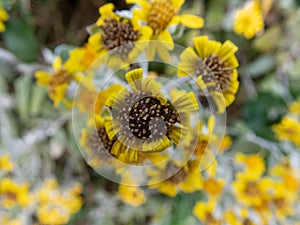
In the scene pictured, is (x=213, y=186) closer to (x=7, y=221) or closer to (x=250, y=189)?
(x=250, y=189)

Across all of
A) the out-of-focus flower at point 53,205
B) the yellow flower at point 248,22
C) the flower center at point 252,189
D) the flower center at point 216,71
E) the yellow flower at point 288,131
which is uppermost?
the flower center at point 216,71

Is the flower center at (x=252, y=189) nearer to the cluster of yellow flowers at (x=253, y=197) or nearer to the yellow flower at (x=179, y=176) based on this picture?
the cluster of yellow flowers at (x=253, y=197)

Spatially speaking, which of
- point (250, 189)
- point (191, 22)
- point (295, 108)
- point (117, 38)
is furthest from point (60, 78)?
point (295, 108)

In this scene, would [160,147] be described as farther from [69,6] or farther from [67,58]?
[69,6]

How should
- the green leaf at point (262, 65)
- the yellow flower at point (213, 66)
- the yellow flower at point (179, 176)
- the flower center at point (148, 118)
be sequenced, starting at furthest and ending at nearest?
the green leaf at point (262, 65) < the yellow flower at point (179, 176) < the yellow flower at point (213, 66) < the flower center at point (148, 118)

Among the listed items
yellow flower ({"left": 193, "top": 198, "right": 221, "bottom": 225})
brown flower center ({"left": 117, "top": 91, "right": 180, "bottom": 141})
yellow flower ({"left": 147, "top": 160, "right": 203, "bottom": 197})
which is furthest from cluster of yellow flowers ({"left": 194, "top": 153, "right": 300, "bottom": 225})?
brown flower center ({"left": 117, "top": 91, "right": 180, "bottom": 141})

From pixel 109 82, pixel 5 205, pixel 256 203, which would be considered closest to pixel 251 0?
pixel 256 203

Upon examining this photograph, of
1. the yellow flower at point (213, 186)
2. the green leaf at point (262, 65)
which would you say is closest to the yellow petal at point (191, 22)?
the yellow flower at point (213, 186)
